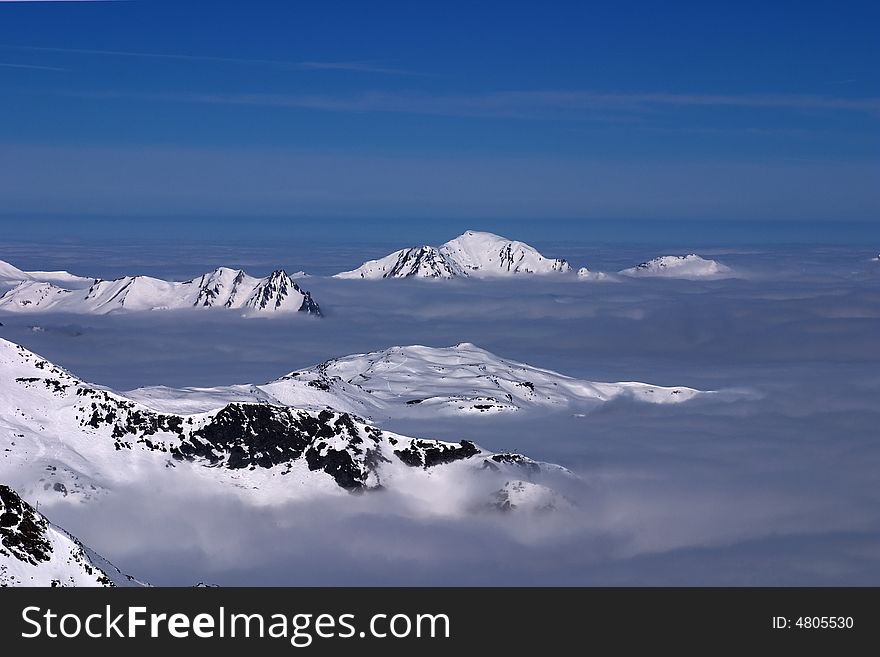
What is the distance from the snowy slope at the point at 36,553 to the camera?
267 feet

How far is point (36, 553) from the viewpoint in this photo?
279 feet

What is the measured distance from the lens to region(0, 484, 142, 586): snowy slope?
3209 inches
